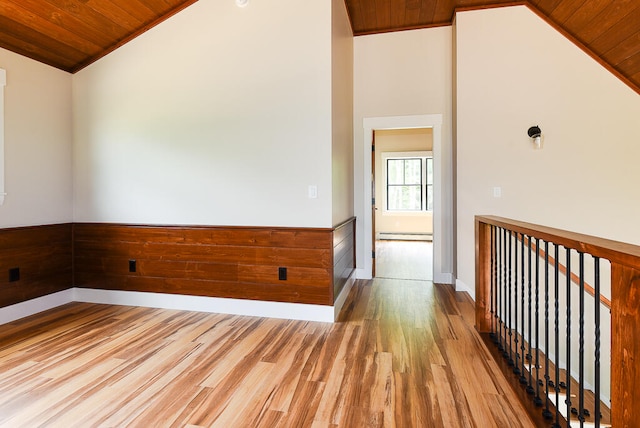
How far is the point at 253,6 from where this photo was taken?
119 inches

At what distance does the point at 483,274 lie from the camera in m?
2.62

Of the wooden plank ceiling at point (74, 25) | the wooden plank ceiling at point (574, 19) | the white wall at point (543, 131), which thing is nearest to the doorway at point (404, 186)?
the wooden plank ceiling at point (574, 19)

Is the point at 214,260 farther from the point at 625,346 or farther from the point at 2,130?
the point at 625,346

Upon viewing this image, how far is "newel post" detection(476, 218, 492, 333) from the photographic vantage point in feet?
8.52

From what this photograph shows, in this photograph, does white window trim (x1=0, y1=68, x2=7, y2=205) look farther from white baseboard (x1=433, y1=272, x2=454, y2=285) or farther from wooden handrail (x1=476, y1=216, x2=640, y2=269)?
white baseboard (x1=433, y1=272, x2=454, y2=285)

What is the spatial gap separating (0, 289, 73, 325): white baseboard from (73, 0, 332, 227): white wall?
2.66 feet

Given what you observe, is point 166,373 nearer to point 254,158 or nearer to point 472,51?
point 254,158

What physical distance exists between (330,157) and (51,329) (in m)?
2.75

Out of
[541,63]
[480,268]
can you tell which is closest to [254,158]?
[480,268]

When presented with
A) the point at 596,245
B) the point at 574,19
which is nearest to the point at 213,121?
the point at 596,245

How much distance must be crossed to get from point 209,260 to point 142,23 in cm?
236

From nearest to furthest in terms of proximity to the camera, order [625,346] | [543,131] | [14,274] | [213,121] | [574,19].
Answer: [625,346], [14,274], [213,121], [574,19], [543,131]

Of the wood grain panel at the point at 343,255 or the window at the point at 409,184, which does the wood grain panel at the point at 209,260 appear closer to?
the wood grain panel at the point at 343,255

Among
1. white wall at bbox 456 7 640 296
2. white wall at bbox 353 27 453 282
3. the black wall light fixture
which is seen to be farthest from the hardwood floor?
the black wall light fixture
